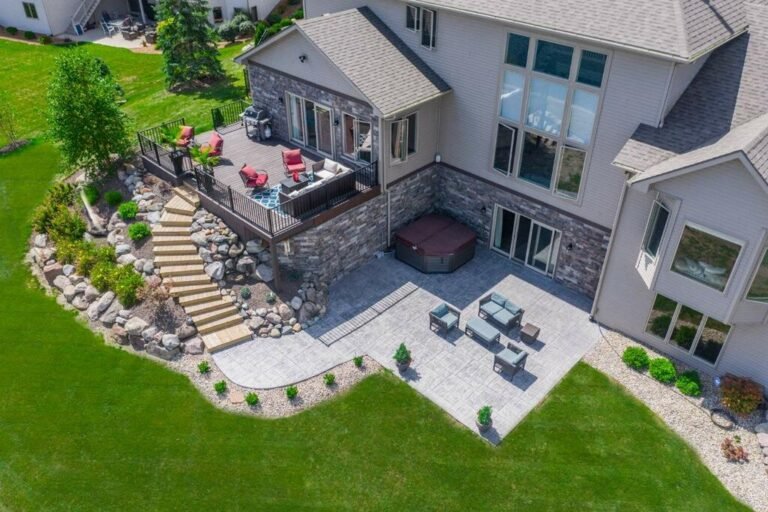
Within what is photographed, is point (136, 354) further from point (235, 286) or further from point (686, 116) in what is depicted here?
→ point (686, 116)

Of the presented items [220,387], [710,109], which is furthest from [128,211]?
[710,109]

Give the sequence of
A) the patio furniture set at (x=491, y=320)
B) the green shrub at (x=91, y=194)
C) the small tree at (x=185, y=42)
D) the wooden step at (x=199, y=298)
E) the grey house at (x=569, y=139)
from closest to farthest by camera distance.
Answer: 1. the grey house at (x=569, y=139)
2. the patio furniture set at (x=491, y=320)
3. the wooden step at (x=199, y=298)
4. the green shrub at (x=91, y=194)
5. the small tree at (x=185, y=42)

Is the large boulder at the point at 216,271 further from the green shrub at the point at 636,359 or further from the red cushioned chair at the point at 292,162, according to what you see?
the green shrub at the point at 636,359

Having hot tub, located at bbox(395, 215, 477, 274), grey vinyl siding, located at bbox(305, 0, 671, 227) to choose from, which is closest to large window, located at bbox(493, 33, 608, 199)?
grey vinyl siding, located at bbox(305, 0, 671, 227)

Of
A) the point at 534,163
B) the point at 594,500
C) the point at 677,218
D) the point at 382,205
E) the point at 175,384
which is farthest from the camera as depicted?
the point at 382,205

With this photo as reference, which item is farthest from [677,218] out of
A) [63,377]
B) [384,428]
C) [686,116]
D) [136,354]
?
[63,377]

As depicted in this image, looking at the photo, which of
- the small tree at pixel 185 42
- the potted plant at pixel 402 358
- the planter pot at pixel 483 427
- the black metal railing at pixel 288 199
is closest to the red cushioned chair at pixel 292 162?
the black metal railing at pixel 288 199

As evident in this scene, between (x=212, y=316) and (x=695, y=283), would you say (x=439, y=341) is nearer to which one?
(x=212, y=316)
